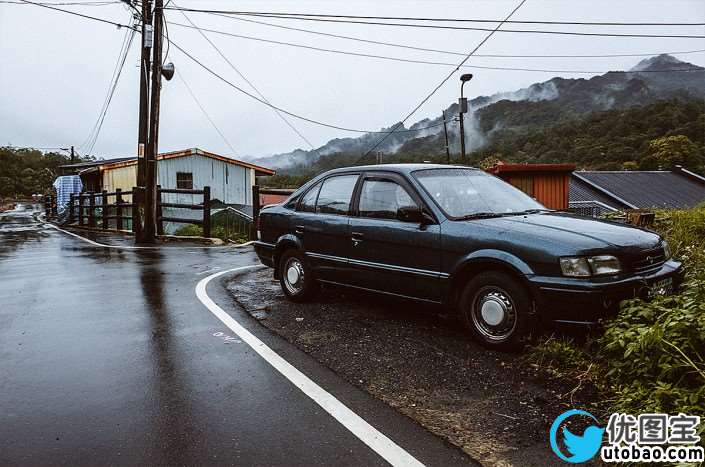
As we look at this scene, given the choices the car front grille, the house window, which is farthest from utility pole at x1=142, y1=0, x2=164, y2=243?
the house window

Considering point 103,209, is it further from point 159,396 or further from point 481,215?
point 481,215

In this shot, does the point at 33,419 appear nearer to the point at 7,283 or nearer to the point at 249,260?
the point at 7,283

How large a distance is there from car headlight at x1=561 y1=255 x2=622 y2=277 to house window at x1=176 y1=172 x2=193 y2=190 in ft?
85.5

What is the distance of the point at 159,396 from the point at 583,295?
3107 millimetres

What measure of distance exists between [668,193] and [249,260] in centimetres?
3386

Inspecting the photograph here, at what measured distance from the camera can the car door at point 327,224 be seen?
5559mm

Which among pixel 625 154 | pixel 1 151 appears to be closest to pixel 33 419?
pixel 625 154

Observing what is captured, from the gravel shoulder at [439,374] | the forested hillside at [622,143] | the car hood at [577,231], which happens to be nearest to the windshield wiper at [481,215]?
the car hood at [577,231]

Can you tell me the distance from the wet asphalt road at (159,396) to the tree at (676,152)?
181ft

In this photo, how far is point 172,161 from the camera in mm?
26984

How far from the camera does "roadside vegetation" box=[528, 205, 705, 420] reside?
118 inches

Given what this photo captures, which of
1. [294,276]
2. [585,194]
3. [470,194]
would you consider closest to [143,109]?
[294,276]

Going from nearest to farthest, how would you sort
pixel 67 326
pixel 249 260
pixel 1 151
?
pixel 67 326 < pixel 249 260 < pixel 1 151

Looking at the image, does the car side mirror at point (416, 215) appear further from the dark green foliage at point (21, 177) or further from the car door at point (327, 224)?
the dark green foliage at point (21, 177)
